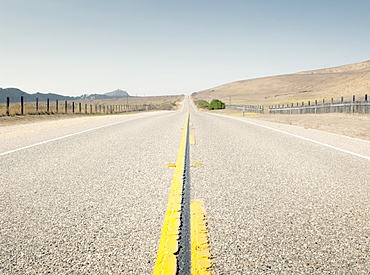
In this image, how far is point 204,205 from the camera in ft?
12.6

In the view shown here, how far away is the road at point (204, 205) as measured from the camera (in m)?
2.55

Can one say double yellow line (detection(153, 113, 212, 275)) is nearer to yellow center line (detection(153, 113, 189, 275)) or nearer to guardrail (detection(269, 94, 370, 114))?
yellow center line (detection(153, 113, 189, 275))

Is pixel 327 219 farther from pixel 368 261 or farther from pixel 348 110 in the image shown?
pixel 348 110

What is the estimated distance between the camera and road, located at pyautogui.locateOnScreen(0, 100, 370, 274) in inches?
101

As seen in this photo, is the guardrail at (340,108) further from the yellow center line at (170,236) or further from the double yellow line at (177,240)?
the double yellow line at (177,240)

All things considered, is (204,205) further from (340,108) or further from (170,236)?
(340,108)

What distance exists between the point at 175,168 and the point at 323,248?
136 inches

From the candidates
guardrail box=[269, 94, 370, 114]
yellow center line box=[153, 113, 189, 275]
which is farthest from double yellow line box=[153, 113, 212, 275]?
guardrail box=[269, 94, 370, 114]

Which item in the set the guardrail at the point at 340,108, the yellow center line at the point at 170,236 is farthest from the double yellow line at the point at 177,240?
the guardrail at the point at 340,108

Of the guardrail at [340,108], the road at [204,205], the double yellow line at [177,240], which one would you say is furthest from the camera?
the guardrail at [340,108]

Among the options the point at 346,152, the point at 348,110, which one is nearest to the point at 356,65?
the point at 348,110

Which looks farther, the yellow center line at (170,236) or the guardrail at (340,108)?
the guardrail at (340,108)

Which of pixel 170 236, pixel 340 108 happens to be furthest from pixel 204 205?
pixel 340 108

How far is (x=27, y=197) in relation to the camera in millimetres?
4199
